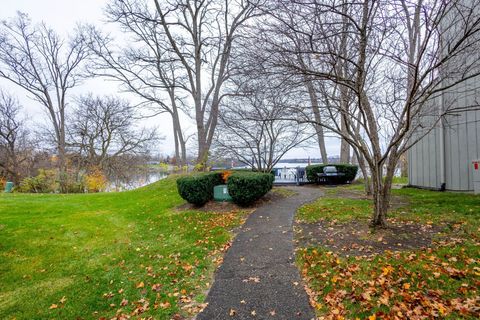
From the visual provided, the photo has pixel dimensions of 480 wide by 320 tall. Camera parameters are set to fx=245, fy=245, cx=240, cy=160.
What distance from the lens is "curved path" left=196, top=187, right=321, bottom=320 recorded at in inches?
101

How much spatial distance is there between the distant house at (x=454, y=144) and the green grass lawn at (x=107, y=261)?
6452mm

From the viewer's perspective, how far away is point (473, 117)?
6.73m

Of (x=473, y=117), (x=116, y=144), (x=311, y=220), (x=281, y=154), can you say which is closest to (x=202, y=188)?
(x=311, y=220)

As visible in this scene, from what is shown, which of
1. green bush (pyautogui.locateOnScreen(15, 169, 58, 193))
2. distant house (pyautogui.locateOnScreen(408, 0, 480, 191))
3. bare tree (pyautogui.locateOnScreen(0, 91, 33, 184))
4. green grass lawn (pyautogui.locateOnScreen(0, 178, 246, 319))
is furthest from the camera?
bare tree (pyautogui.locateOnScreen(0, 91, 33, 184))

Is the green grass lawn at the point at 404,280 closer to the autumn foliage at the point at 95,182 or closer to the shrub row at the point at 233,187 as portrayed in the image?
the shrub row at the point at 233,187

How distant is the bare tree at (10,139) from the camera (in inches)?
730

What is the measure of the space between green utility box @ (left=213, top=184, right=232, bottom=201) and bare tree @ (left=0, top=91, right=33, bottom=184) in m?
19.3

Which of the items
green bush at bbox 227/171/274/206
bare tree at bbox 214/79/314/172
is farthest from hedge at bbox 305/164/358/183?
green bush at bbox 227/171/274/206

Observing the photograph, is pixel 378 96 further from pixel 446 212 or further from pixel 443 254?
pixel 443 254

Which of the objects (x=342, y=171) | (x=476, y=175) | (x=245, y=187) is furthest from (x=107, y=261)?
(x=342, y=171)

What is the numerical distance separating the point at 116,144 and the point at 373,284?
2063 centimetres

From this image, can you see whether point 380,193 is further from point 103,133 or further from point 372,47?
point 103,133

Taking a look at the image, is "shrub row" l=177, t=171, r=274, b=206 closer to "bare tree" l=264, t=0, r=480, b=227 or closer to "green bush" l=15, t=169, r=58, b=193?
"bare tree" l=264, t=0, r=480, b=227

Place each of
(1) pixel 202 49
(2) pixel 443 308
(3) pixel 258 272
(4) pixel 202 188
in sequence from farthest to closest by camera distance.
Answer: (1) pixel 202 49 → (4) pixel 202 188 → (3) pixel 258 272 → (2) pixel 443 308
